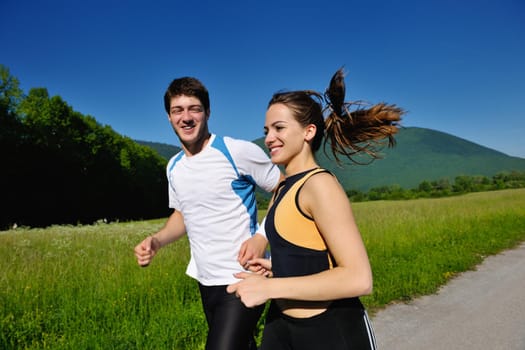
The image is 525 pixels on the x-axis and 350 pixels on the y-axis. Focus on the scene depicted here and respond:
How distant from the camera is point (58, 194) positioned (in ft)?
122

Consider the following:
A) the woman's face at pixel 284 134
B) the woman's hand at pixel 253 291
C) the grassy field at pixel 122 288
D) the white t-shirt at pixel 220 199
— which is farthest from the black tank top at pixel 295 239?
the grassy field at pixel 122 288

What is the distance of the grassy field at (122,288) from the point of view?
3850 mm

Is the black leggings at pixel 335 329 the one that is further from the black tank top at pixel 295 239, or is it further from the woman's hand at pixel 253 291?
the woman's hand at pixel 253 291

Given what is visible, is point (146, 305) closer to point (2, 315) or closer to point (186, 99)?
point (2, 315)

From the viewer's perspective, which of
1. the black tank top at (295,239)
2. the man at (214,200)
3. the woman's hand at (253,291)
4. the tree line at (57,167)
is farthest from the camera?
the tree line at (57,167)

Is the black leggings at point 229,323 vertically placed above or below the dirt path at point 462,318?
above

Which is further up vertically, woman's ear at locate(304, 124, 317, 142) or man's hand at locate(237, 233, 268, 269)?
woman's ear at locate(304, 124, 317, 142)

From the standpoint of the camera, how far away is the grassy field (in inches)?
152

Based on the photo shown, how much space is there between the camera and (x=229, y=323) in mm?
2303

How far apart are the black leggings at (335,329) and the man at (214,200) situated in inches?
31.1

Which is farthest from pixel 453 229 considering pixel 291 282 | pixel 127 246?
pixel 291 282

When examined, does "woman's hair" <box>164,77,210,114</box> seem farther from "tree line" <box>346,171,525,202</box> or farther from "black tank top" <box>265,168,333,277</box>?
"tree line" <box>346,171,525,202</box>

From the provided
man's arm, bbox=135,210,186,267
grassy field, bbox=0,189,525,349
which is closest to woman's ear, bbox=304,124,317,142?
man's arm, bbox=135,210,186,267

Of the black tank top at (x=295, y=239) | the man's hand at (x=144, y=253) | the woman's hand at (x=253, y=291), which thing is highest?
the black tank top at (x=295, y=239)
